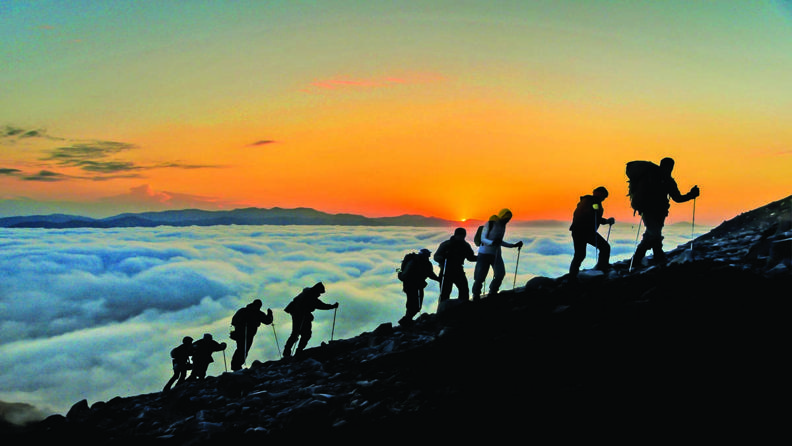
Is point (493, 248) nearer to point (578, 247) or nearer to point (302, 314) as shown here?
point (578, 247)

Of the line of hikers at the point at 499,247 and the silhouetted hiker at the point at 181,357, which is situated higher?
the line of hikers at the point at 499,247

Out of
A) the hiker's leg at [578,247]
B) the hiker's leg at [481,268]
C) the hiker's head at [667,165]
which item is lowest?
the hiker's leg at [481,268]

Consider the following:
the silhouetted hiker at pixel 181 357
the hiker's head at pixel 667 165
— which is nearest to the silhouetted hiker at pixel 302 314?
the silhouetted hiker at pixel 181 357

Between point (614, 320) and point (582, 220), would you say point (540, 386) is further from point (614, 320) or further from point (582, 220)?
point (582, 220)

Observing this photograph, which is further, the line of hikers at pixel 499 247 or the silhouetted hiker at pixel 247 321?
the silhouetted hiker at pixel 247 321

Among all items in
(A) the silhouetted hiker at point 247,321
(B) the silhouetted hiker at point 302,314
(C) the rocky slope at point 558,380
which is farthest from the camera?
(A) the silhouetted hiker at point 247,321

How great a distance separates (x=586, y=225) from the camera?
40.1ft

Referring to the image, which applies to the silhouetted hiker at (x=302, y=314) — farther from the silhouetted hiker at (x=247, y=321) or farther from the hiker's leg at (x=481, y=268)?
the hiker's leg at (x=481, y=268)

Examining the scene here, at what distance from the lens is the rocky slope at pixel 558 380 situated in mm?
6246

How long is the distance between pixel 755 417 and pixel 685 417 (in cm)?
65

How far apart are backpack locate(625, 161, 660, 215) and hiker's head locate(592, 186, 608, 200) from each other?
0.53 m

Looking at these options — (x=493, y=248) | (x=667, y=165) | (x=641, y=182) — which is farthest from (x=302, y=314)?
(x=667, y=165)

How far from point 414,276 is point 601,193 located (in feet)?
18.4

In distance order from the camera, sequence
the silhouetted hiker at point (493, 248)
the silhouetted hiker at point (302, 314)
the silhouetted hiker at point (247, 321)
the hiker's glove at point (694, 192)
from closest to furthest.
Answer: the hiker's glove at point (694, 192) → the silhouetted hiker at point (493, 248) → the silhouetted hiker at point (302, 314) → the silhouetted hiker at point (247, 321)
